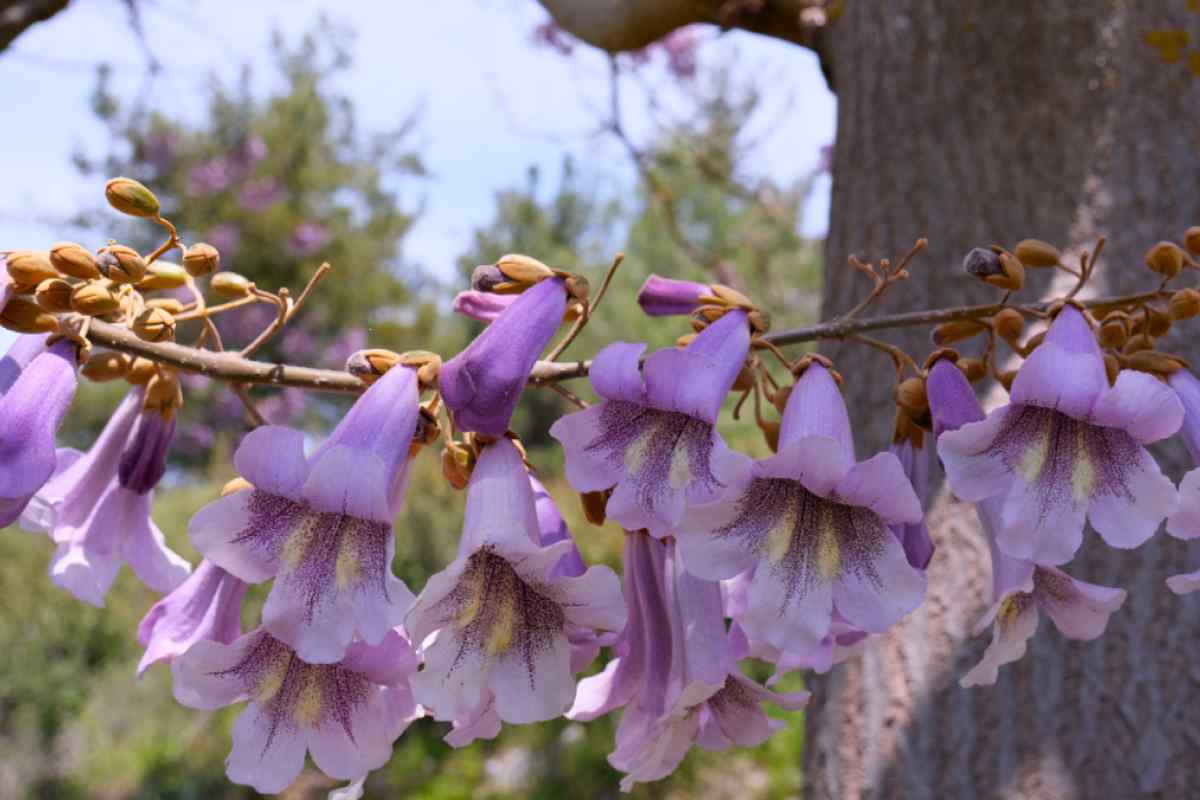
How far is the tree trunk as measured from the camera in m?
1.87

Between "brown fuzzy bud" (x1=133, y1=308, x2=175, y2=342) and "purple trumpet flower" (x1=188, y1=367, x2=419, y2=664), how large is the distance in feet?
0.89

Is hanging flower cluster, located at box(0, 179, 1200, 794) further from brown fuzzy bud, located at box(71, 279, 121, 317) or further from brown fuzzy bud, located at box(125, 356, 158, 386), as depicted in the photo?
brown fuzzy bud, located at box(125, 356, 158, 386)

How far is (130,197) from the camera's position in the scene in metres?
1.16

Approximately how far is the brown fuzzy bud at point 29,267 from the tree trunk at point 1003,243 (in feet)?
5.34

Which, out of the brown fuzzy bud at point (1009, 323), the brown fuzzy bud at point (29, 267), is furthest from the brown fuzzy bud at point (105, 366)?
the brown fuzzy bud at point (1009, 323)

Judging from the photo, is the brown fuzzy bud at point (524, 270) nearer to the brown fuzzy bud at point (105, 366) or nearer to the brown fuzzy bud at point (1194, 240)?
the brown fuzzy bud at point (105, 366)

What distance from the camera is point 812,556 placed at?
1001mm

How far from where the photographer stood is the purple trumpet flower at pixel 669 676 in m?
1.08

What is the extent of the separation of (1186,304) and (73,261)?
114 cm

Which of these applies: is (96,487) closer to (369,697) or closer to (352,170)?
(369,697)

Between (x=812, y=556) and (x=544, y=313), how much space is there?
358 millimetres

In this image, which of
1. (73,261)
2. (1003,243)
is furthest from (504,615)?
(1003,243)

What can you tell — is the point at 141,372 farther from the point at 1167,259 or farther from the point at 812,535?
the point at 1167,259

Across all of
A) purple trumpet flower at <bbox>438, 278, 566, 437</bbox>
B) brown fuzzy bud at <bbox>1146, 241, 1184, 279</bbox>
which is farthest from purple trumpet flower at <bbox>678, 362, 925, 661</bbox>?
brown fuzzy bud at <bbox>1146, 241, 1184, 279</bbox>
